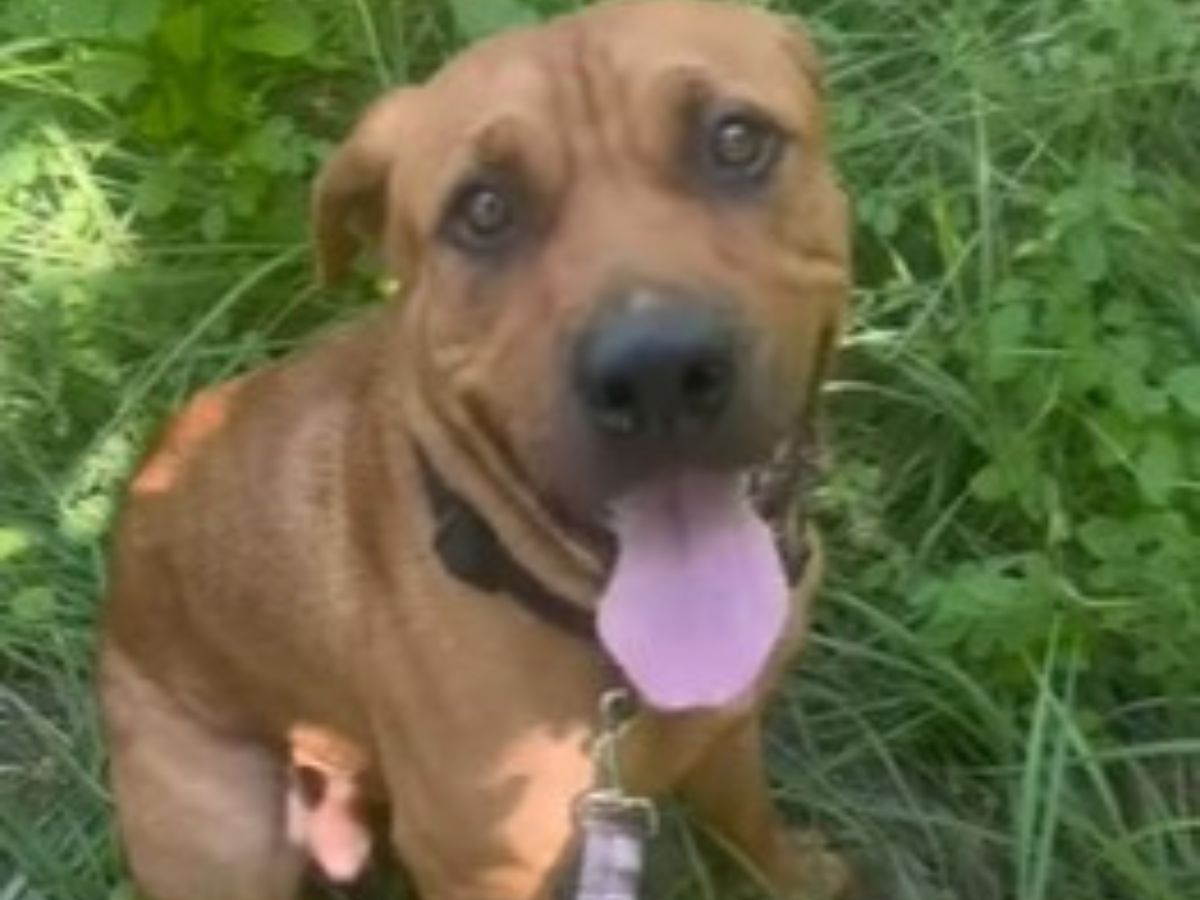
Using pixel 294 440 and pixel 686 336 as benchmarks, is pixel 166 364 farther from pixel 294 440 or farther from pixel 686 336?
pixel 686 336

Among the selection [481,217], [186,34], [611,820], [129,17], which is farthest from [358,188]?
[186,34]

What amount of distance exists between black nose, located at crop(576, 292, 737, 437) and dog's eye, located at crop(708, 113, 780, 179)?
0.26 m

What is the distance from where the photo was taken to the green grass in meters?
4.24

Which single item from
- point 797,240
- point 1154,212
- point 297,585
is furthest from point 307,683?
point 1154,212

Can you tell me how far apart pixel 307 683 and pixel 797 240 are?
3.10ft

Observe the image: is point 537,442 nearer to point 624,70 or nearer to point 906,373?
point 624,70

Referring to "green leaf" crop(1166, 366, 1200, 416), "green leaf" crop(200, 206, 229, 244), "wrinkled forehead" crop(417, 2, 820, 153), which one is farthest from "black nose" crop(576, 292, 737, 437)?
"green leaf" crop(200, 206, 229, 244)

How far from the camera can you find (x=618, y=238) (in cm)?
333

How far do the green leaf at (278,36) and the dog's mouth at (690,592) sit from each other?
1.61 metres

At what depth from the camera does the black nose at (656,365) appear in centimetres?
321

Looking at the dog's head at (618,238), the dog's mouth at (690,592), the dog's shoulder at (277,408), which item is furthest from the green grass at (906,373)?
the dog's head at (618,238)

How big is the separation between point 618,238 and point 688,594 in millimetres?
397

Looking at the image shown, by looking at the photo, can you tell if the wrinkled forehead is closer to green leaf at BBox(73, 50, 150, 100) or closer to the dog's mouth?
the dog's mouth

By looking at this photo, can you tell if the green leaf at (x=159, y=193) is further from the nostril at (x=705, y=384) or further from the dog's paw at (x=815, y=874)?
the nostril at (x=705, y=384)
